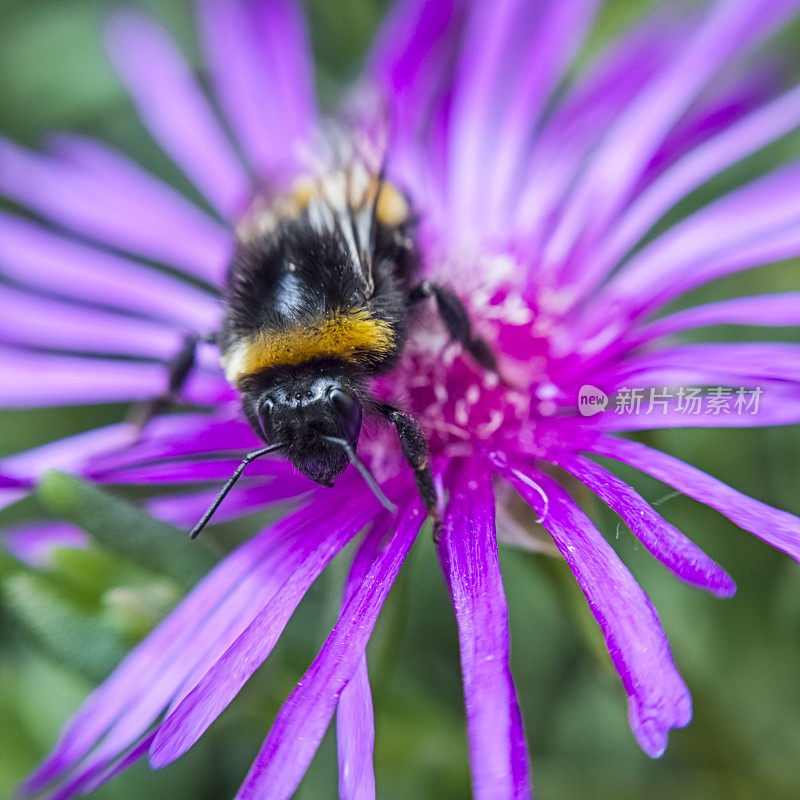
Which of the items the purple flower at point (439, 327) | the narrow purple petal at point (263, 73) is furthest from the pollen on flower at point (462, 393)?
the narrow purple petal at point (263, 73)

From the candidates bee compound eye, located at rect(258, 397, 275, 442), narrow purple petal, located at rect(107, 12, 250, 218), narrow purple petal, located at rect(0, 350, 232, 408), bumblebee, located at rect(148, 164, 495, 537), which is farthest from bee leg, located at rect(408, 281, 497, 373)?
narrow purple petal, located at rect(107, 12, 250, 218)

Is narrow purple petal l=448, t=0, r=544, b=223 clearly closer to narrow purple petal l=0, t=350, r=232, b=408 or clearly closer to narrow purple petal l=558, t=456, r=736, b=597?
narrow purple petal l=0, t=350, r=232, b=408

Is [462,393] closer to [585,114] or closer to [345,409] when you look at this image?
[345,409]

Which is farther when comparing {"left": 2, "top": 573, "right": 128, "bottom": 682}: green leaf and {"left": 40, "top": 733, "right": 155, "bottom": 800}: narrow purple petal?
{"left": 2, "top": 573, "right": 128, "bottom": 682}: green leaf

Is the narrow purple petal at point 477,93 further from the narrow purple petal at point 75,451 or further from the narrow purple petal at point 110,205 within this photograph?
the narrow purple petal at point 75,451

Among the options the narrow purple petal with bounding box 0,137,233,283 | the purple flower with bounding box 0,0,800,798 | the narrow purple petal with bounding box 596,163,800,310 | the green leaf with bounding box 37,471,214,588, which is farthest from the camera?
the narrow purple petal with bounding box 0,137,233,283

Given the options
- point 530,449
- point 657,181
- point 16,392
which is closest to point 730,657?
point 530,449

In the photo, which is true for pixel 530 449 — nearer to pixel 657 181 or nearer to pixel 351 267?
pixel 351 267
